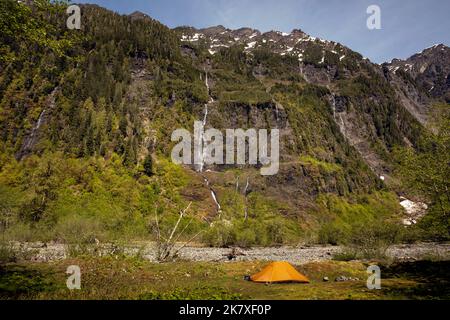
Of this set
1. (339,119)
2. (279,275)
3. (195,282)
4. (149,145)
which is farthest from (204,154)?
(279,275)

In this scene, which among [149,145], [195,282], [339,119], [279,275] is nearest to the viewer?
[279,275]

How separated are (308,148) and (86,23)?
305 ft

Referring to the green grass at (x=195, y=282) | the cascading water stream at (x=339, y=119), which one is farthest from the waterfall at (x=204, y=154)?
the cascading water stream at (x=339, y=119)

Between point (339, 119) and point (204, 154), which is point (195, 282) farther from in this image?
point (339, 119)

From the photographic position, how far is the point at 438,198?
24859mm

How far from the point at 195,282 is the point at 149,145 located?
3394 inches

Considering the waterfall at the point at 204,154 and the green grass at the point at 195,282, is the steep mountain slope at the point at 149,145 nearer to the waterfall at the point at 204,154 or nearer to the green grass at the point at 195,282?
the waterfall at the point at 204,154

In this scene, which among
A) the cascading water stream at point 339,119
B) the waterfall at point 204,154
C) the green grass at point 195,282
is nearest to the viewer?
the green grass at point 195,282

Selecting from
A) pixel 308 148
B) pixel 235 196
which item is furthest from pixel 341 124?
pixel 235 196

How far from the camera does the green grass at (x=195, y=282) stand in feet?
51.9

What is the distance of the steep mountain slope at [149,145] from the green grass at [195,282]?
19.0 metres

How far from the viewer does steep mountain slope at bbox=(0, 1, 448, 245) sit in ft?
255

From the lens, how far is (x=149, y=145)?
4141 inches

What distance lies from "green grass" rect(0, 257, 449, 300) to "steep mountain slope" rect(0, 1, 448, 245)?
19029 mm
